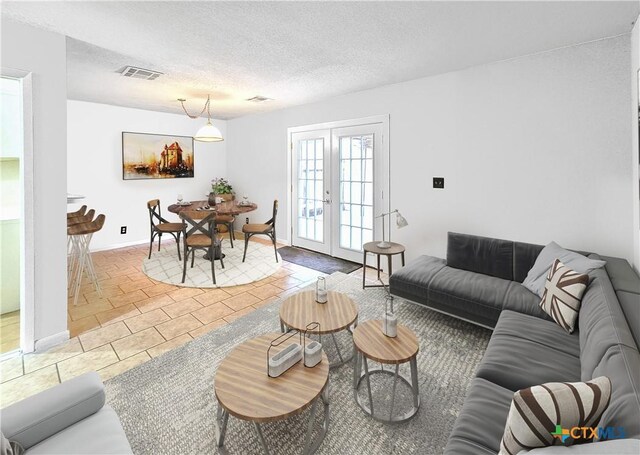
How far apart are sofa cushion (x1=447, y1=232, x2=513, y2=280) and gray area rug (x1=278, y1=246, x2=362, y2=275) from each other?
1543 millimetres

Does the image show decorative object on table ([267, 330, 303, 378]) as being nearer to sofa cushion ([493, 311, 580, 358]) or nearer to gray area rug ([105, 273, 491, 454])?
gray area rug ([105, 273, 491, 454])

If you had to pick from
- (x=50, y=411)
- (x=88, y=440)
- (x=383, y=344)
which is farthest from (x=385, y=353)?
(x=50, y=411)

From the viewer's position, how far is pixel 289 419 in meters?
1.82

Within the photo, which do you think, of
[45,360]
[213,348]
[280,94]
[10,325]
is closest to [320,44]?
[280,94]

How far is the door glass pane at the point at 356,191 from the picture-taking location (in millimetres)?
4496

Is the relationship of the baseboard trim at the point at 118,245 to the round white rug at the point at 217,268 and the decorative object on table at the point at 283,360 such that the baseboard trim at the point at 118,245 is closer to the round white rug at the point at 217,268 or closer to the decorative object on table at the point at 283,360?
the round white rug at the point at 217,268

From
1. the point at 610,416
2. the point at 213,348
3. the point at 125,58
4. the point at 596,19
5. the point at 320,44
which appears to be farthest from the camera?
the point at 125,58

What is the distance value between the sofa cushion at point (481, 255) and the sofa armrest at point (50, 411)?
3077 mm

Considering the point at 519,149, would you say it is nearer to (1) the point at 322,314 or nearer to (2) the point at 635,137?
(2) the point at 635,137

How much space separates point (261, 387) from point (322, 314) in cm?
82

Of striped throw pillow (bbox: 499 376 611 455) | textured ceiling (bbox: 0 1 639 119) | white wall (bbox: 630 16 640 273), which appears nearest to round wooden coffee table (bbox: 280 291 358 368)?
striped throw pillow (bbox: 499 376 611 455)

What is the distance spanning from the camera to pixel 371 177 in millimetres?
4449

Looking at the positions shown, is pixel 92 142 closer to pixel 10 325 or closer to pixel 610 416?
pixel 10 325

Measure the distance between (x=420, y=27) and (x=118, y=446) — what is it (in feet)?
10.1
